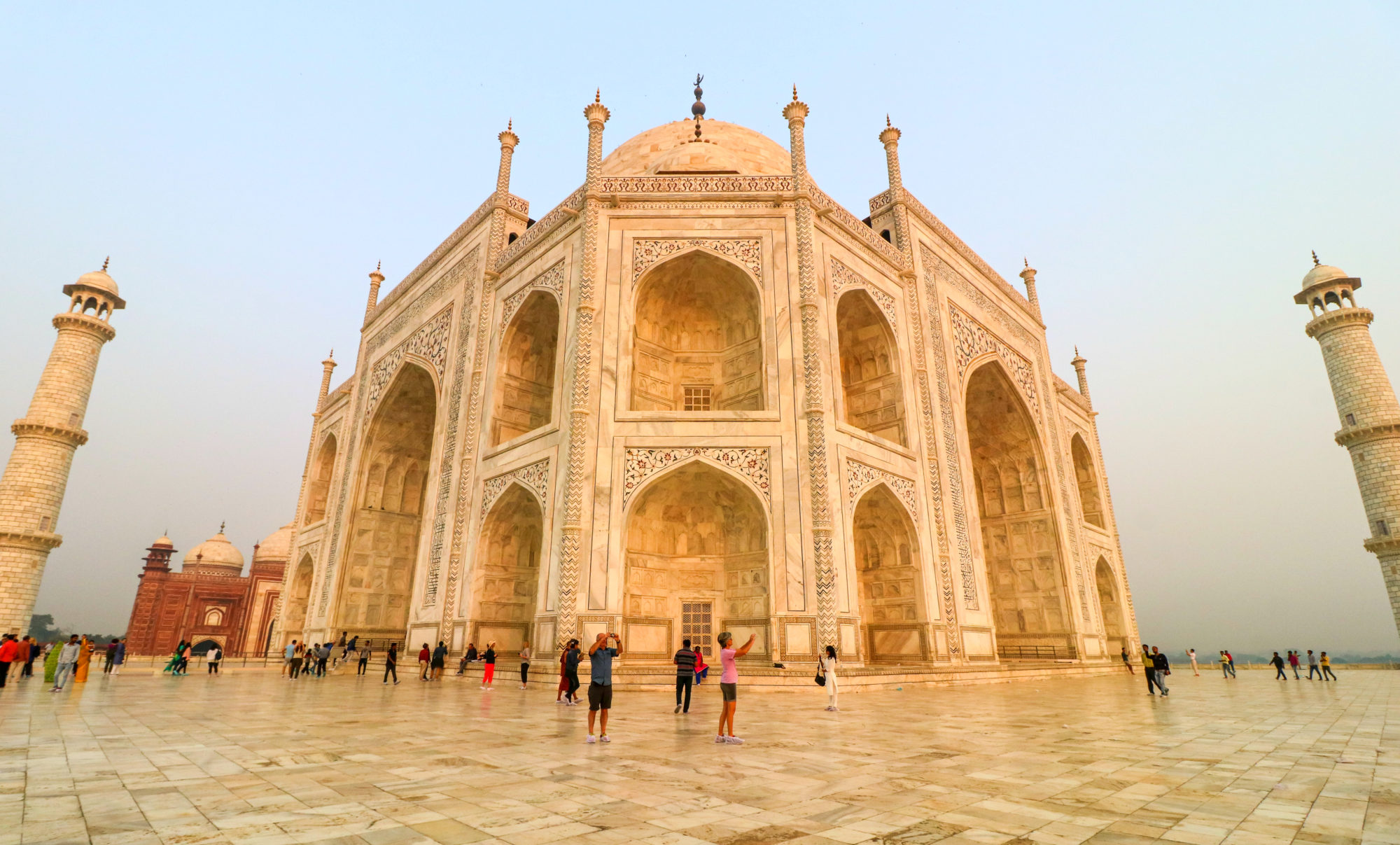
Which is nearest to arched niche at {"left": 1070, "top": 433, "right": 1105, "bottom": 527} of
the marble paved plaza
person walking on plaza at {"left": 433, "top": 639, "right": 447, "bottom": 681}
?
the marble paved plaza

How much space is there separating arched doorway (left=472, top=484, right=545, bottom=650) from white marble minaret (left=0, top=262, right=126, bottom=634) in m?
19.5

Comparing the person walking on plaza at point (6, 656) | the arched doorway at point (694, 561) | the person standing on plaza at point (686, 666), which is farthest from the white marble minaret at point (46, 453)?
the person standing on plaza at point (686, 666)

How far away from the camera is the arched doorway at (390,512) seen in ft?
74.1

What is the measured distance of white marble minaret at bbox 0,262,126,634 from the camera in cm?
2381

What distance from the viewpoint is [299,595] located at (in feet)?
90.1

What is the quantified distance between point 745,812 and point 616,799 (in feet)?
2.52

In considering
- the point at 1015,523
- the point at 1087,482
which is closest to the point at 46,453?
the point at 1015,523

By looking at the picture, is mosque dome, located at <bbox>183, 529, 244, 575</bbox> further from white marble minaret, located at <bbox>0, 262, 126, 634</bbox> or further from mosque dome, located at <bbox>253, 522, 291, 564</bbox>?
white marble minaret, located at <bbox>0, 262, 126, 634</bbox>

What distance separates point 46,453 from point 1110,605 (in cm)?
4126

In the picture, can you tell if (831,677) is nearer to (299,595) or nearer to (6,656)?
(6,656)

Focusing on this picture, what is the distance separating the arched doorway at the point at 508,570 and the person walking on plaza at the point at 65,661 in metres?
7.09

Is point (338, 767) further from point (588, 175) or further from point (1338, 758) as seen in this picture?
point (588, 175)

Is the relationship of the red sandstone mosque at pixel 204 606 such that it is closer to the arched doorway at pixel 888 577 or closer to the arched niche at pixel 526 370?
the arched niche at pixel 526 370

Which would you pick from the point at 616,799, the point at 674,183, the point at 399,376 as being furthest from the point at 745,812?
the point at 399,376
